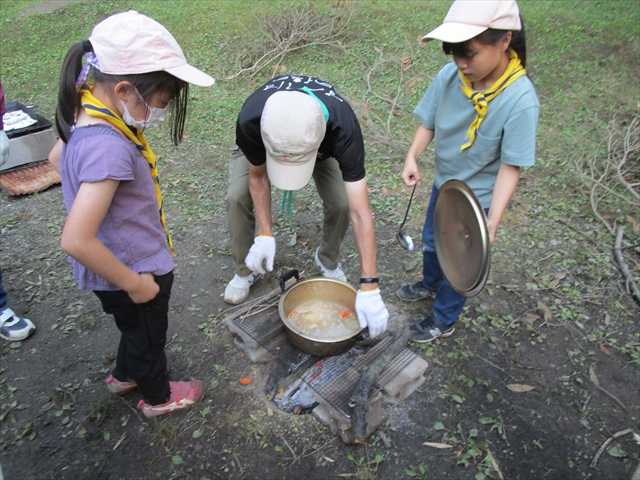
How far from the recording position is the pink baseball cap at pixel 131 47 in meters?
1.50

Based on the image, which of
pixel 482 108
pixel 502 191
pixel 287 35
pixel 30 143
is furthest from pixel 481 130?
pixel 287 35

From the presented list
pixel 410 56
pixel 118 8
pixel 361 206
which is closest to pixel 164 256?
pixel 361 206

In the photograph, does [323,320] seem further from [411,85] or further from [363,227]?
[411,85]

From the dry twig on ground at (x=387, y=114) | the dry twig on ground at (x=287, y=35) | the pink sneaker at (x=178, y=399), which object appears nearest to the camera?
the pink sneaker at (x=178, y=399)

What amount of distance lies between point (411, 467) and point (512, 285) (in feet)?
5.78

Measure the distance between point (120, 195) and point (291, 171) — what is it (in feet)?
2.87

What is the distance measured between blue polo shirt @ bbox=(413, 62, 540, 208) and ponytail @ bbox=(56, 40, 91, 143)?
5.96 ft

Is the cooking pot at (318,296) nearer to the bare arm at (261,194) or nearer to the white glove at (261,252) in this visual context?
the white glove at (261,252)

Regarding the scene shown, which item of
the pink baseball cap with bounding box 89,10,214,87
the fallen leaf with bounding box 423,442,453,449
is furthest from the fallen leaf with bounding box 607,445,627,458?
the pink baseball cap with bounding box 89,10,214,87

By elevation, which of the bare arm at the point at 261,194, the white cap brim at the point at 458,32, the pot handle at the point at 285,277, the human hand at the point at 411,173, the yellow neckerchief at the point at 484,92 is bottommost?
the pot handle at the point at 285,277

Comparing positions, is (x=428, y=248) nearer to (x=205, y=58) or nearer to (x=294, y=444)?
(x=294, y=444)

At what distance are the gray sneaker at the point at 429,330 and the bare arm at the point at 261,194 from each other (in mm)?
1189

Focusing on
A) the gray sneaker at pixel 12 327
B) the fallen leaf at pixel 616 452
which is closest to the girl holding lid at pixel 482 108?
the fallen leaf at pixel 616 452

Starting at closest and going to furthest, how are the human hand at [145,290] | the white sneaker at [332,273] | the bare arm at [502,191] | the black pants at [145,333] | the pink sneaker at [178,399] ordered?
1. the human hand at [145,290]
2. the black pants at [145,333]
3. the bare arm at [502,191]
4. the pink sneaker at [178,399]
5. the white sneaker at [332,273]
